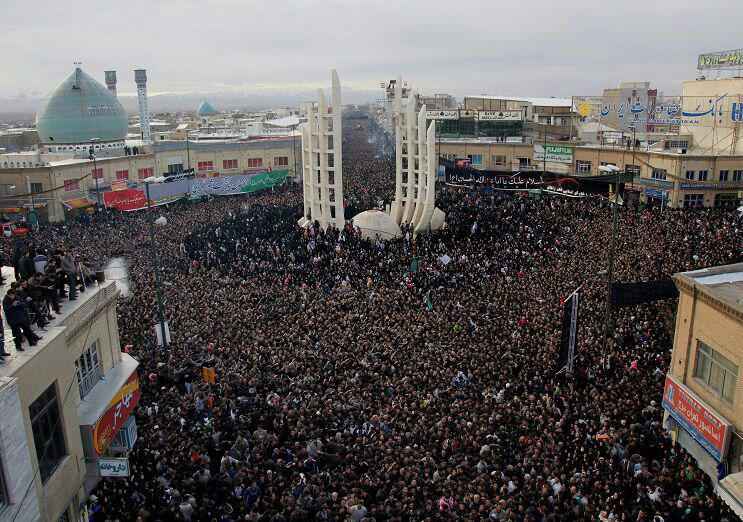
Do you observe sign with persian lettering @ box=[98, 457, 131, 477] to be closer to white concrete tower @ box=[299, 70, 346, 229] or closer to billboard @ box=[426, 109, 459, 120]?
white concrete tower @ box=[299, 70, 346, 229]

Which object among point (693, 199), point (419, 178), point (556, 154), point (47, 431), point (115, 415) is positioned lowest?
point (115, 415)

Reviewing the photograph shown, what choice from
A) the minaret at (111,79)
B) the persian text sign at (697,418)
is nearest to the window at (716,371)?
the persian text sign at (697,418)

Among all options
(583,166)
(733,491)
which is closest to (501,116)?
(583,166)

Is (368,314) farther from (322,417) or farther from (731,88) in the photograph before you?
(731,88)

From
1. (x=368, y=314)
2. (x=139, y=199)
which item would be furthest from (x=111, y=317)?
(x=139, y=199)

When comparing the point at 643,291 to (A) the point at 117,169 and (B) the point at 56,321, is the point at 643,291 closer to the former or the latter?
(B) the point at 56,321

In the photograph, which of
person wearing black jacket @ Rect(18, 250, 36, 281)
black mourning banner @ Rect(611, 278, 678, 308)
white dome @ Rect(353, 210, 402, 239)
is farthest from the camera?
white dome @ Rect(353, 210, 402, 239)

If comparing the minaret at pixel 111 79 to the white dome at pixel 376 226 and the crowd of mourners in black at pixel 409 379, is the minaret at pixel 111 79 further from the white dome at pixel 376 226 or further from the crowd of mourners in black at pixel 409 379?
the white dome at pixel 376 226

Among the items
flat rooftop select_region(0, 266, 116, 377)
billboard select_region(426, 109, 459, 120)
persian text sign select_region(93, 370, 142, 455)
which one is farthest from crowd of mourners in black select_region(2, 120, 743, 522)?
billboard select_region(426, 109, 459, 120)
